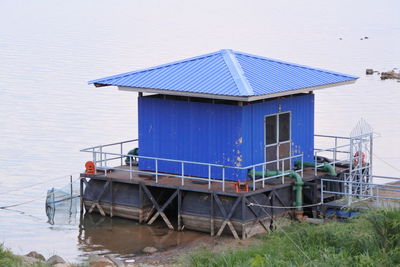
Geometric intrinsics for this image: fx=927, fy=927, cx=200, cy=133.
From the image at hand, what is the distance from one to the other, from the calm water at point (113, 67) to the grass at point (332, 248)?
616 centimetres

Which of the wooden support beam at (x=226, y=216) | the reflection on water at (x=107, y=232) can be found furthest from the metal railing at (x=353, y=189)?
the reflection on water at (x=107, y=232)

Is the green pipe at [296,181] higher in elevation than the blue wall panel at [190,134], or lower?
lower

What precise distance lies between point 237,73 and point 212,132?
74.2 inches

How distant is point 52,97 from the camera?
52.9 metres

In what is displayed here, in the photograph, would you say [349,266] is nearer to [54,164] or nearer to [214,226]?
[214,226]

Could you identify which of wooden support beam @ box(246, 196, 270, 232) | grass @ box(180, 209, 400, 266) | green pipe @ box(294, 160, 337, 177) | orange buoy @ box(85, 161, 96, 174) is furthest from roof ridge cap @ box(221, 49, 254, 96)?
grass @ box(180, 209, 400, 266)

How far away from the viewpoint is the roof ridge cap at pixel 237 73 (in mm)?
26031

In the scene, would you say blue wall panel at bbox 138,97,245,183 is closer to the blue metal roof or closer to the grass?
the blue metal roof

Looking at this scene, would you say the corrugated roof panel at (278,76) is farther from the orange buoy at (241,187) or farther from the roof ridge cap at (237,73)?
the orange buoy at (241,187)

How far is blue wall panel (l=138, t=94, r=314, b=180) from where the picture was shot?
88.5ft

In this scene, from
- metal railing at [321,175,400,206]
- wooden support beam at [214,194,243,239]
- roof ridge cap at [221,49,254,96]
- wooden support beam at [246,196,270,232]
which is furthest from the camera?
metal railing at [321,175,400,206]

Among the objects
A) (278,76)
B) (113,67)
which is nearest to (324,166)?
(278,76)

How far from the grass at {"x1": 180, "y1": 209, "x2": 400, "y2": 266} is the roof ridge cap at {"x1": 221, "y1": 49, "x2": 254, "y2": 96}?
6205mm

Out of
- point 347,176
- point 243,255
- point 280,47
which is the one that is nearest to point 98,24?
point 280,47
